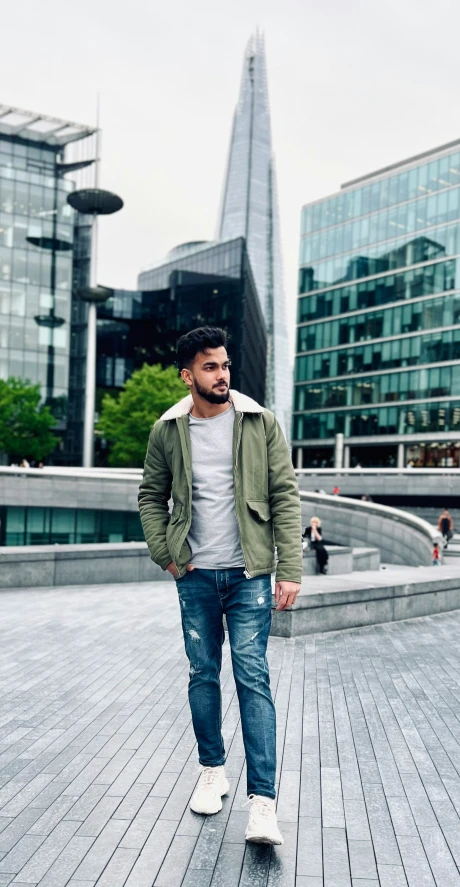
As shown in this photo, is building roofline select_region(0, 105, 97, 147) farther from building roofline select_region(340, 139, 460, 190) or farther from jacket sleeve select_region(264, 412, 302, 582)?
jacket sleeve select_region(264, 412, 302, 582)

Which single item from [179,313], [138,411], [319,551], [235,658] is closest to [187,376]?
[235,658]

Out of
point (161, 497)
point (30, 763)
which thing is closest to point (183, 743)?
point (30, 763)

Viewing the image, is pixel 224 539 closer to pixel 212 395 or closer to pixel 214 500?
pixel 214 500

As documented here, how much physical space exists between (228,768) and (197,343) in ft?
8.17

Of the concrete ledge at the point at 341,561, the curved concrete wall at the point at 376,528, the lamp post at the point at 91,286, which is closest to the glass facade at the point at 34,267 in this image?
the lamp post at the point at 91,286

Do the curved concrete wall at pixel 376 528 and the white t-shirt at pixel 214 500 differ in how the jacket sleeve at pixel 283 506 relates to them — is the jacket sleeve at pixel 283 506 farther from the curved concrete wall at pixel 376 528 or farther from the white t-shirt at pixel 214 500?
the curved concrete wall at pixel 376 528

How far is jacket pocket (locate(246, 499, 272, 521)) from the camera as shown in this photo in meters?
3.55

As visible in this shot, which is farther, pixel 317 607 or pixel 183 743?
pixel 317 607

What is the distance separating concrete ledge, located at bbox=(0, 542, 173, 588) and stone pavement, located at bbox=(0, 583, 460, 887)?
342 cm

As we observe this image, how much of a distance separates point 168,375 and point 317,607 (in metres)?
50.1

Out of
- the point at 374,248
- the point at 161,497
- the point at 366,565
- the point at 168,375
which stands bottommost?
the point at 366,565

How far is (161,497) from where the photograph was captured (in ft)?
13.0

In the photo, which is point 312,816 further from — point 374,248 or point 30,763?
point 374,248

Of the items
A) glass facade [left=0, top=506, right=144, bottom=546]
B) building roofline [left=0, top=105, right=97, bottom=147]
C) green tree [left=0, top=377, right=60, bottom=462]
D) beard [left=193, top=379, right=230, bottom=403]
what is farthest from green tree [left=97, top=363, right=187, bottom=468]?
beard [left=193, top=379, right=230, bottom=403]
